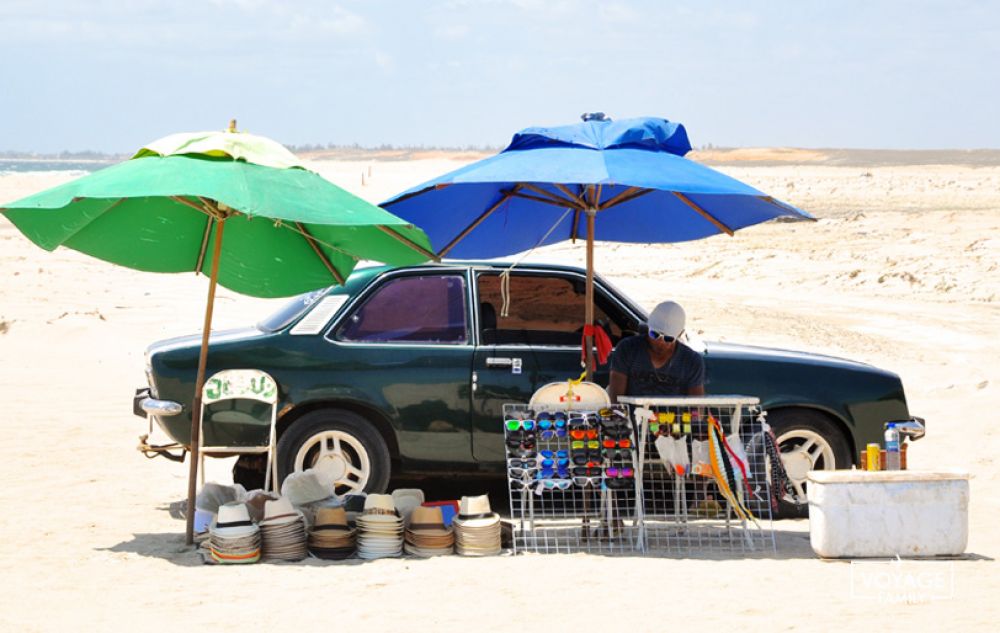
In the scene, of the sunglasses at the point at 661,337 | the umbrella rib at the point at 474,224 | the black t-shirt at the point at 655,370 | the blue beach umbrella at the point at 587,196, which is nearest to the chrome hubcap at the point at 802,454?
the black t-shirt at the point at 655,370

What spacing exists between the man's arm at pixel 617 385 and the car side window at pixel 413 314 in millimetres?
1074

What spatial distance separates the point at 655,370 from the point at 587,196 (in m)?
1.33

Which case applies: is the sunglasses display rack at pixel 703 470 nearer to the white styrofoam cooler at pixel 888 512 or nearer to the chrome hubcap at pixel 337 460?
the white styrofoam cooler at pixel 888 512

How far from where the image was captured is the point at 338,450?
852cm

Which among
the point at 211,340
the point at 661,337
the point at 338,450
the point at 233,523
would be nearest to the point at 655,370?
the point at 661,337

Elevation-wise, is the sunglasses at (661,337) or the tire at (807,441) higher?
the sunglasses at (661,337)

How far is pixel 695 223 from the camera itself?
31.5ft

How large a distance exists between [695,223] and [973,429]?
4172 mm

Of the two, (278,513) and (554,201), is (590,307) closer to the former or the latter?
(554,201)

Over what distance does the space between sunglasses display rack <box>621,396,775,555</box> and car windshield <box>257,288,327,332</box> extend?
7.27 feet

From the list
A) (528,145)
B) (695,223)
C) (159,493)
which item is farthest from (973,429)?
(159,493)

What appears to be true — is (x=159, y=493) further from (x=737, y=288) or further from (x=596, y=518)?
(x=737, y=288)

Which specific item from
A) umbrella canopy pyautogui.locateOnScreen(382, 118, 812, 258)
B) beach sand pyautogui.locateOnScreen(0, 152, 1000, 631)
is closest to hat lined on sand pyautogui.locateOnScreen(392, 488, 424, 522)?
beach sand pyautogui.locateOnScreen(0, 152, 1000, 631)

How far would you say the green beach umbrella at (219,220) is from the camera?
702 cm
